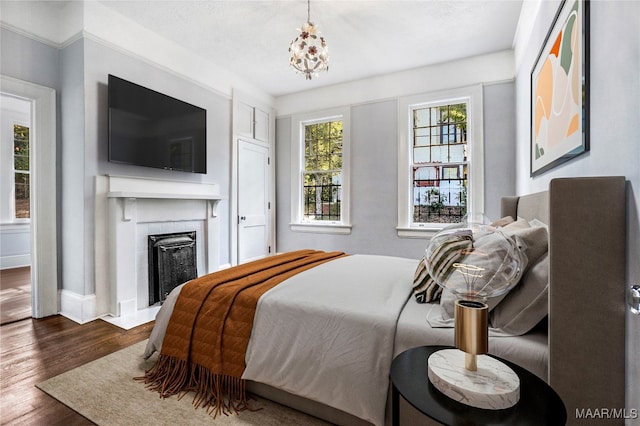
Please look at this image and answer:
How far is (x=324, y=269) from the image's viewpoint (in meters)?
2.08

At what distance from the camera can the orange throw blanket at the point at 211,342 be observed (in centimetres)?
151

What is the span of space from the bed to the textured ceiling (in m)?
2.08

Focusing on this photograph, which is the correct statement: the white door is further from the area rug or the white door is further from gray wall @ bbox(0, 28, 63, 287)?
the area rug

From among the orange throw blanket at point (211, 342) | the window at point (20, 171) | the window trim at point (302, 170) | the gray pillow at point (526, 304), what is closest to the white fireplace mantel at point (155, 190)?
the window trim at point (302, 170)

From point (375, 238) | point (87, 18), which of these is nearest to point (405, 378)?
point (375, 238)

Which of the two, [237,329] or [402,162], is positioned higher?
[402,162]

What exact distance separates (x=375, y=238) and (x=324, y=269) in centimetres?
219

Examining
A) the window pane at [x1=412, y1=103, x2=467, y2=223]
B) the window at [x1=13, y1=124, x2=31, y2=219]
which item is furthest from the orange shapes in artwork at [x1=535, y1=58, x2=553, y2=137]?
the window at [x1=13, y1=124, x2=31, y2=219]

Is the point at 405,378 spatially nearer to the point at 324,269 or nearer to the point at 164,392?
the point at 324,269

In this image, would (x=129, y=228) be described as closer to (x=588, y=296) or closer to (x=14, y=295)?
(x=14, y=295)

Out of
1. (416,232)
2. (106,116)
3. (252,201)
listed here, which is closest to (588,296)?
(416,232)

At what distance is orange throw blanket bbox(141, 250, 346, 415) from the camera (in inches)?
59.5

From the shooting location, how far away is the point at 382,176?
4113 mm

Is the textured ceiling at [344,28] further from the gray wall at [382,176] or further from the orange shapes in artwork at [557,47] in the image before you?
the orange shapes in artwork at [557,47]
